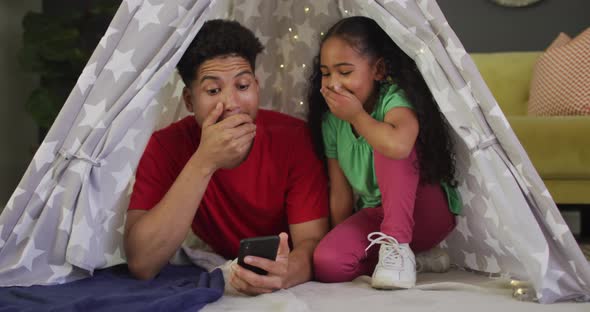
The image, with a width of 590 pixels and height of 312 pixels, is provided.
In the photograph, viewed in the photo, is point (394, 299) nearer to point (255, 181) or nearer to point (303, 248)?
point (303, 248)

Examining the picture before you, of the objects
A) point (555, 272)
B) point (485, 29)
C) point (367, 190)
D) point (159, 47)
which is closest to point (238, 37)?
point (159, 47)

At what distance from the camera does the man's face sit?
1.79 m

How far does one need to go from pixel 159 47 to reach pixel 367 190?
671mm

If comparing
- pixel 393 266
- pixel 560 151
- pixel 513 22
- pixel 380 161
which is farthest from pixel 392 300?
Answer: pixel 513 22

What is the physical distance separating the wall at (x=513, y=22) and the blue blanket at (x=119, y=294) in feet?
10.4

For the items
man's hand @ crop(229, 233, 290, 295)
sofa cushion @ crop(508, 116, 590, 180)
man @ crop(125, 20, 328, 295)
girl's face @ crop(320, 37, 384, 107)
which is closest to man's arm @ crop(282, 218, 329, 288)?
man @ crop(125, 20, 328, 295)

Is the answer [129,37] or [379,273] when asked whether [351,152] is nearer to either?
[379,273]

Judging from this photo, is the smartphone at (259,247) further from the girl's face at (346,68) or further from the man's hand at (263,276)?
the girl's face at (346,68)

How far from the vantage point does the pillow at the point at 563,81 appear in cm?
335

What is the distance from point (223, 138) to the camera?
1698 mm

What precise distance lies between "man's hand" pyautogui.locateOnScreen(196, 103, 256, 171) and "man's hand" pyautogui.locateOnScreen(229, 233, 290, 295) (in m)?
0.26

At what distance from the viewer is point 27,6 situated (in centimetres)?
454

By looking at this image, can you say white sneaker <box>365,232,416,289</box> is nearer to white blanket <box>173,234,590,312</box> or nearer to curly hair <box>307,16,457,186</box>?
white blanket <box>173,234,590,312</box>

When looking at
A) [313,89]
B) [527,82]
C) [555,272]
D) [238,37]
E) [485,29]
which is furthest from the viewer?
[485,29]
